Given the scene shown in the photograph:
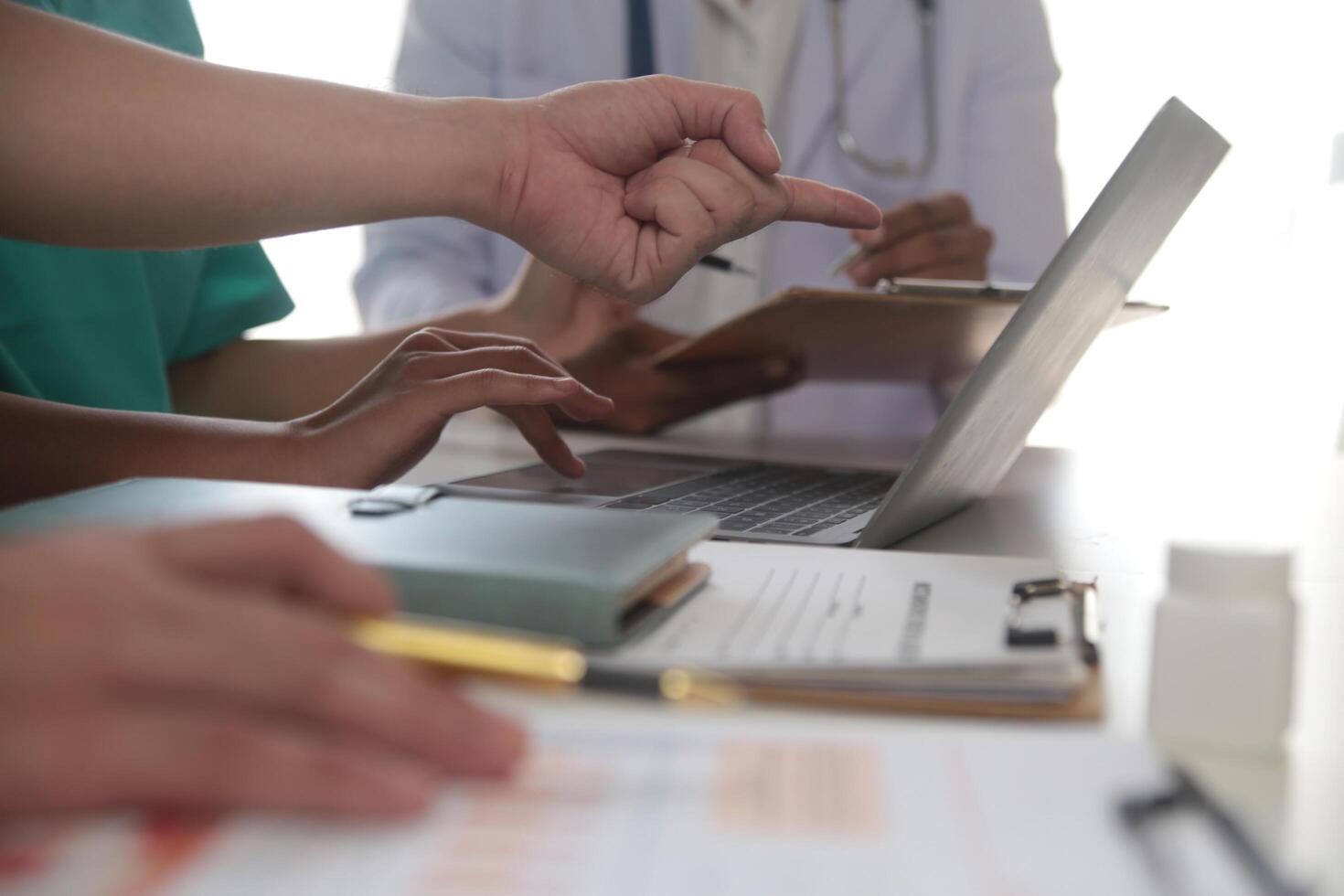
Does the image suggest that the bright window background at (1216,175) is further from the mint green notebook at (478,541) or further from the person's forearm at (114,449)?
the mint green notebook at (478,541)

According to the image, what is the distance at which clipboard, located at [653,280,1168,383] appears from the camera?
791 millimetres

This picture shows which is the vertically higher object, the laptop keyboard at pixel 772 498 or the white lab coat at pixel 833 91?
the white lab coat at pixel 833 91

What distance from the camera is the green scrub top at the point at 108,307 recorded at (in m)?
0.85

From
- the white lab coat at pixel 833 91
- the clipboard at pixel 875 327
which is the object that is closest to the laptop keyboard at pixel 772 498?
the clipboard at pixel 875 327

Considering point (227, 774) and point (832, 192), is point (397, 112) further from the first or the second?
point (227, 774)

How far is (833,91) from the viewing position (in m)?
1.64

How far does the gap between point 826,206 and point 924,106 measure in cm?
114

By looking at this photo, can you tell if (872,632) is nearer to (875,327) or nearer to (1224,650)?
(1224,650)

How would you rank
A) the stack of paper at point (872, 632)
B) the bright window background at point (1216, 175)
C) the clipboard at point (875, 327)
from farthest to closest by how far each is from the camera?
1. the bright window background at point (1216, 175)
2. the clipboard at point (875, 327)
3. the stack of paper at point (872, 632)

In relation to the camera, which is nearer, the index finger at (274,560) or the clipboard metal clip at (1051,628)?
the index finger at (274,560)

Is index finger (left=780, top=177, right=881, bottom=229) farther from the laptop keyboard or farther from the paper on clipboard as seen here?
the paper on clipboard

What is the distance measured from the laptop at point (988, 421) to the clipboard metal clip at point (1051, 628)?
0.11m

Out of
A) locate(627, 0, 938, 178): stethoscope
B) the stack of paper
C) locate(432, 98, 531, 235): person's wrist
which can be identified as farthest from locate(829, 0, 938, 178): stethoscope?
the stack of paper

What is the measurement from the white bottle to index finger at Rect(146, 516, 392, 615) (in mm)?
208
